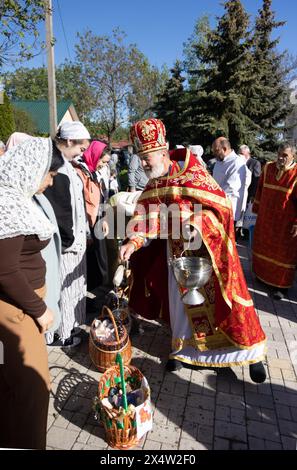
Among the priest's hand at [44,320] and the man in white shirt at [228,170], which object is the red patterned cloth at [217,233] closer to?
the priest's hand at [44,320]

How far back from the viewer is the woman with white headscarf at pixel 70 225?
3.04 meters

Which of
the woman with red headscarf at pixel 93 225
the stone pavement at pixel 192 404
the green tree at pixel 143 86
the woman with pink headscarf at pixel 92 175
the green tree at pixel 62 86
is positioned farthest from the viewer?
the green tree at pixel 143 86

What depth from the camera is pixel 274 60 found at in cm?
2314

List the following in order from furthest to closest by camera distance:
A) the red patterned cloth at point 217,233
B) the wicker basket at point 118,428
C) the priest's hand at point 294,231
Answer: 1. the priest's hand at point 294,231
2. the red patterned cloth at point 217,233
3. the wicker basket at point 118,428

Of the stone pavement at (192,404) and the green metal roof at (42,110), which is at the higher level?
the green metal roof at (42,110)

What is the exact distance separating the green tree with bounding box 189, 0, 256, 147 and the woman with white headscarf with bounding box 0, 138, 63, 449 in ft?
56.3

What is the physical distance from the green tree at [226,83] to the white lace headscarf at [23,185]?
17105 mm

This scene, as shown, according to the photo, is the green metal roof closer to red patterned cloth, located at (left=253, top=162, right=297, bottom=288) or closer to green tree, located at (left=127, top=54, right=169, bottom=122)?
green tree, located at (left=127, top=54, right=169, bottom=122)

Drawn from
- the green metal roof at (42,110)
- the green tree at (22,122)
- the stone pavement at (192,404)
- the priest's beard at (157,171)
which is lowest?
→ the stone pavement at (192,404)

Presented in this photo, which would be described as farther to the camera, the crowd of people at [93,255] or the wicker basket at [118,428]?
the wicker basket at [118,428]

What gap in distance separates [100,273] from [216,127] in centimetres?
1510

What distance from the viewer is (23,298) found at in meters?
1.78

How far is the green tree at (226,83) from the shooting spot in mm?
17875

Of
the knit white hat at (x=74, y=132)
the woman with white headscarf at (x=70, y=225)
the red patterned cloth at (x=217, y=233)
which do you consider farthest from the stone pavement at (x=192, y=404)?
the knit white hat at (x=74, y=132)
